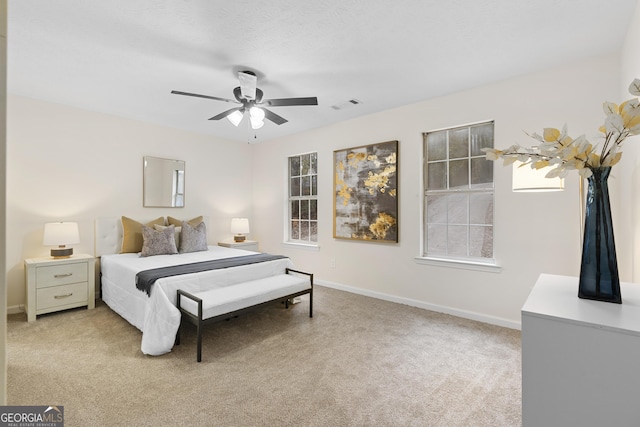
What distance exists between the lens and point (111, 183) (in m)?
4.19

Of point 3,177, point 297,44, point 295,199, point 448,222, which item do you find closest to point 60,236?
point 295,199

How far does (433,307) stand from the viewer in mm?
3582

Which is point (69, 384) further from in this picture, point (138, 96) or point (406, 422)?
point (138, 96)

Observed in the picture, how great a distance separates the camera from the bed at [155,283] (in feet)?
8.25

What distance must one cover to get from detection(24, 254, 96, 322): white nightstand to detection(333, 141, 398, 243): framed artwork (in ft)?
10.4

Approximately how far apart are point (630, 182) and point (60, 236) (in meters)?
5.20

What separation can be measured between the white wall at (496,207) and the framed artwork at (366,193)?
11 cm

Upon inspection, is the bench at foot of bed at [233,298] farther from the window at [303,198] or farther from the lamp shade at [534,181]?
the lamp shade at [534,181]

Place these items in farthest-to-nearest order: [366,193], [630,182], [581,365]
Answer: [366,193]
[630,182]
[581,365]

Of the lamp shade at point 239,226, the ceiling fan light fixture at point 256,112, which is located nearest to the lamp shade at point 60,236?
the lamp shade at point 239,226

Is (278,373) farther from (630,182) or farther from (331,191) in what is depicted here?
(331,191)

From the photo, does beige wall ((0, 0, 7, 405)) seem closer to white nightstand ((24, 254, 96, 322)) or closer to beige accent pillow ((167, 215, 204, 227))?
white nightstand ((24, 254, 96, 322))

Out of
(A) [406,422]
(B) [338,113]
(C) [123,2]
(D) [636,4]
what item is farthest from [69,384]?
(D) [636,4]

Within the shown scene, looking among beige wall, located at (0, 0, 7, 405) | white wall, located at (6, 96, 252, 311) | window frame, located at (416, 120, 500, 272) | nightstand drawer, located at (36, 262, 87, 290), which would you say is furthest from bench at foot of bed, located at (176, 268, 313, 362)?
white wall, located at (6, 96, 252, 311)
